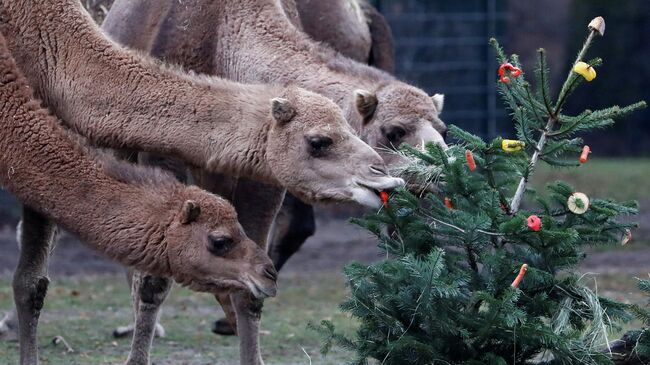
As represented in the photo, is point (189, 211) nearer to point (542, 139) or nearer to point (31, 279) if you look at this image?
point (31, 279)

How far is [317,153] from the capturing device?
571cm

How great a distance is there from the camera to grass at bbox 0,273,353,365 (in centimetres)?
712

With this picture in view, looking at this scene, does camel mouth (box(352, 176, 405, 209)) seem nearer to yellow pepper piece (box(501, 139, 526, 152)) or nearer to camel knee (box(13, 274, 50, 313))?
yellow pepper piece (box(501, 139, 526, 152))

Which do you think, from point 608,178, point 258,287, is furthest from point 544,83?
point 608,178

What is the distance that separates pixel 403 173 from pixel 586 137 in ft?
45.6

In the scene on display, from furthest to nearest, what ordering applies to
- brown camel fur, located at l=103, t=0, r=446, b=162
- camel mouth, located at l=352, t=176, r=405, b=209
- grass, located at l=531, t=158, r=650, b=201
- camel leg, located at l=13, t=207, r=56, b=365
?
grass, located at l=531, t=158, r=650, b=201
brown camel fur, located at l=103, t=0, r=446, b=162
camel leg, located at l=13, t=207, r=56, b=365
camel mouth, located at l=352, t=176, r=405, b=209

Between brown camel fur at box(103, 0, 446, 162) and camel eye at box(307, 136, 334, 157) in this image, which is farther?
brown camel fur at box(103, 0, 446, 162)

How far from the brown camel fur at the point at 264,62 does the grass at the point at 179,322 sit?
0.93m

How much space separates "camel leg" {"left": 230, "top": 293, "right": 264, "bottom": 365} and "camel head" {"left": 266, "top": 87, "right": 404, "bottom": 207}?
0.96 m

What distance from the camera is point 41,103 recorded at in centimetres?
591

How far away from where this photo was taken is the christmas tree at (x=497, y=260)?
4805 mm

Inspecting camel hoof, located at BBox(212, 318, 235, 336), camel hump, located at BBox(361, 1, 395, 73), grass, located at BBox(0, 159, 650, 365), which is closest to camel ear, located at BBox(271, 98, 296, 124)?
grass, located at BBox(0, 159, 650, 365)

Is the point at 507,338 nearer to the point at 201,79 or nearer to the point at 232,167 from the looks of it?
the point at 232,167

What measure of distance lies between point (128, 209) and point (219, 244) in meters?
0.41
